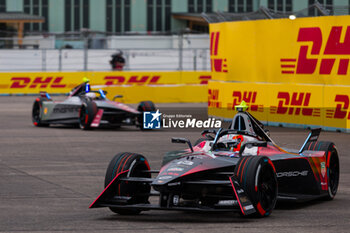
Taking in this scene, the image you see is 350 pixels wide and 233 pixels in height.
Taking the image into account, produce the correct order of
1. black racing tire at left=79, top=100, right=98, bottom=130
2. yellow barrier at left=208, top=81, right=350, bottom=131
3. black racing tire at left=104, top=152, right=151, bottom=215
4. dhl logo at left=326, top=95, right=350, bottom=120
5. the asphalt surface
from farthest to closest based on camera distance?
black racing tire at left=79, top=100, right=98, bottom=130, yellow barrier at left=208, top=81, right=350, bottom=131, dhl logo at left=326, top=95, right=350, bottom=120, black racing tire at left=104, top=152, right=151, bottom=215, the asphalt surface

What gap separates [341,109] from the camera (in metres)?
21.6

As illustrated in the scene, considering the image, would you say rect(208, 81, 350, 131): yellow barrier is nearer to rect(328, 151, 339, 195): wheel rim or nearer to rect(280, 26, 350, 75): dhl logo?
rect(280, 26, 350, 75): dhl logo

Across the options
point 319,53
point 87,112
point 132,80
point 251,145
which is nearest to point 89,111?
point 87,112

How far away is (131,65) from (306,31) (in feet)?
68.1

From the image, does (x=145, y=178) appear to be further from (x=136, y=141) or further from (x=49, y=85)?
(x=49, y=85)

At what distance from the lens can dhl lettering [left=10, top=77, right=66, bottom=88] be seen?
3981 cm

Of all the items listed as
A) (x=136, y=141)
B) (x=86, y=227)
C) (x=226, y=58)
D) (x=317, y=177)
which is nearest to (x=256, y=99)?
(x=226, y=58)

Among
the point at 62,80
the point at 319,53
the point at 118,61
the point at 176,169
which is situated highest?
the point at 319,53

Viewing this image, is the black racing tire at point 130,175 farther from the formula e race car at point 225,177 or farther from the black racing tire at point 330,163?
the black racing tire at point 330,163

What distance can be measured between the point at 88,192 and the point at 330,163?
10.6 ft

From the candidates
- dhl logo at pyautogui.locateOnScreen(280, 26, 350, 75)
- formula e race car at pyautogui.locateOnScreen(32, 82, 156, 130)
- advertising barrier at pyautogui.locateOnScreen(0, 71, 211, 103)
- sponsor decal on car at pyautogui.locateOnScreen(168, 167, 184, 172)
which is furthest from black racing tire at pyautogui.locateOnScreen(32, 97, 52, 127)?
sponsor decal on car at pyautogui.locateOnScreen(168, 167, 184, 172)

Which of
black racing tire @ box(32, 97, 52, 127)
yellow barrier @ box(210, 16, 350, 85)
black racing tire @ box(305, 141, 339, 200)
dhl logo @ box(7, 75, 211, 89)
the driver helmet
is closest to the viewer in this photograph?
black racing tire @ box(305, 141, 339, 200)

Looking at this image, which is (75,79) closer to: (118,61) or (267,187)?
(118,61)

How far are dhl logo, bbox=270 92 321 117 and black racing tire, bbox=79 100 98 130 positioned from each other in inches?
202
